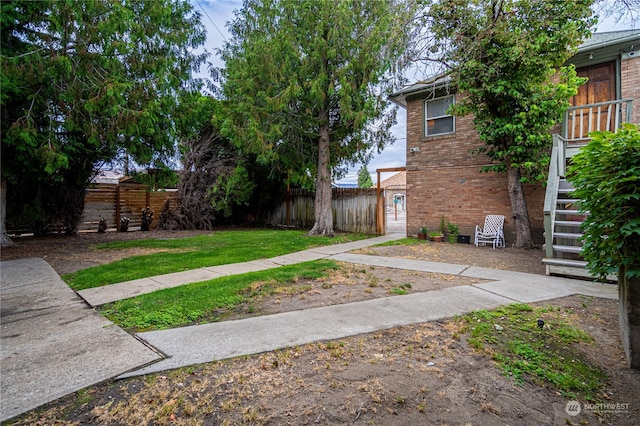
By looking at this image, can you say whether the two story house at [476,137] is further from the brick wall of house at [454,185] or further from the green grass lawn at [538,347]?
the green grass lawn at [538,347]

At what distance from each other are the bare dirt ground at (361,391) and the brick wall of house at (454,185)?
6802 millimetres

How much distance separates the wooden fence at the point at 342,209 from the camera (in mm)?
12898

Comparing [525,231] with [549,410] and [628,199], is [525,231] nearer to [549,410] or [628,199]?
[628,199]

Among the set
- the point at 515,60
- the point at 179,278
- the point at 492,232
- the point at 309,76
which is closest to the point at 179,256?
the point at 179,278

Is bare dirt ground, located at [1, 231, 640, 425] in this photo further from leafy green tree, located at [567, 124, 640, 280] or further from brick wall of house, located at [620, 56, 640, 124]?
brick wall of house, located at [620, 56, 640, 124]

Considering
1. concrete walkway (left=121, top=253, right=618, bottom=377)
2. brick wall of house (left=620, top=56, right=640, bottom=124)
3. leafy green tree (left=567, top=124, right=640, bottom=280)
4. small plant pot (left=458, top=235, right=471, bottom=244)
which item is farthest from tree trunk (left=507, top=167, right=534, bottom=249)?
leafy green tree (left=567, top=124, right=640, bottom=280)

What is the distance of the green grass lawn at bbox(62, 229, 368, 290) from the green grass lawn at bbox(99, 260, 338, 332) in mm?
1430

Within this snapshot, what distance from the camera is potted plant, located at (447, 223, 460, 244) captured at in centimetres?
1016

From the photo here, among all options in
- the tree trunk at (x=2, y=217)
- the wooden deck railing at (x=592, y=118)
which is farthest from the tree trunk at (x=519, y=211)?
the tree trunk at (x=2, y=217)

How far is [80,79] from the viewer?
742 cm

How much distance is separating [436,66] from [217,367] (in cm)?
737

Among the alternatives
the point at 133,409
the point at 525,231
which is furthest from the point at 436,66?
the point at 133,409

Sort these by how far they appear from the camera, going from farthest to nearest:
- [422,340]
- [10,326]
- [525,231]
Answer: [525,231] → [10,326] → [422,340]

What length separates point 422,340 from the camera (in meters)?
2.95
